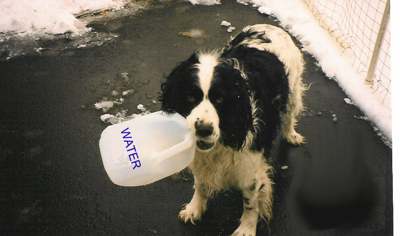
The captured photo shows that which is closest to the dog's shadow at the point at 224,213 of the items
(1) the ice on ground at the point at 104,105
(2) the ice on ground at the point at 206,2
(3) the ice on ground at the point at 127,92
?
(1) the ice on ground at the point at 104,105

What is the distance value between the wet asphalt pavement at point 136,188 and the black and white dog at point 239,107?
0.29 metres

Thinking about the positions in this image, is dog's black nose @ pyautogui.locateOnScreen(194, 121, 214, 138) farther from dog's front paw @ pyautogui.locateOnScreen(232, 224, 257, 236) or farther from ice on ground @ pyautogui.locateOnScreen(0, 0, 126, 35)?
ice on ground @ pyautogui.locateOnScreen(0, 0, 126, 35)

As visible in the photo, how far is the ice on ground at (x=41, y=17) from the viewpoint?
594 cm

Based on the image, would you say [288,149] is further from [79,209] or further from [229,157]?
[79,209]

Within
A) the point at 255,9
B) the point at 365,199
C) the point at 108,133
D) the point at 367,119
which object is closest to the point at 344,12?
the point at 255,9

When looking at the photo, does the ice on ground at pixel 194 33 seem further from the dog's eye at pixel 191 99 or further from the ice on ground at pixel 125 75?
the dog's eye at pixel 191 99

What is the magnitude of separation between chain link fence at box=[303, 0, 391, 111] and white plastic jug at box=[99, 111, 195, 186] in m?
2.79

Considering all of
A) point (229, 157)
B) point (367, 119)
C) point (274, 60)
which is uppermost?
point (274, 60)

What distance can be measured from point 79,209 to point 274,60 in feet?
6.34

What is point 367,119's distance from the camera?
439cm

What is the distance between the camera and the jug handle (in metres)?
2.47

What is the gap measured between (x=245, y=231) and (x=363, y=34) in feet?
11.2

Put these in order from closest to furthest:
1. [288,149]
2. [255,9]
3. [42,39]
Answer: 1. [288,149]
2. [42,39]
3. [255,9]

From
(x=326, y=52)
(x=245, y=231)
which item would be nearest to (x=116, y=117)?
(x=245, y=231)
